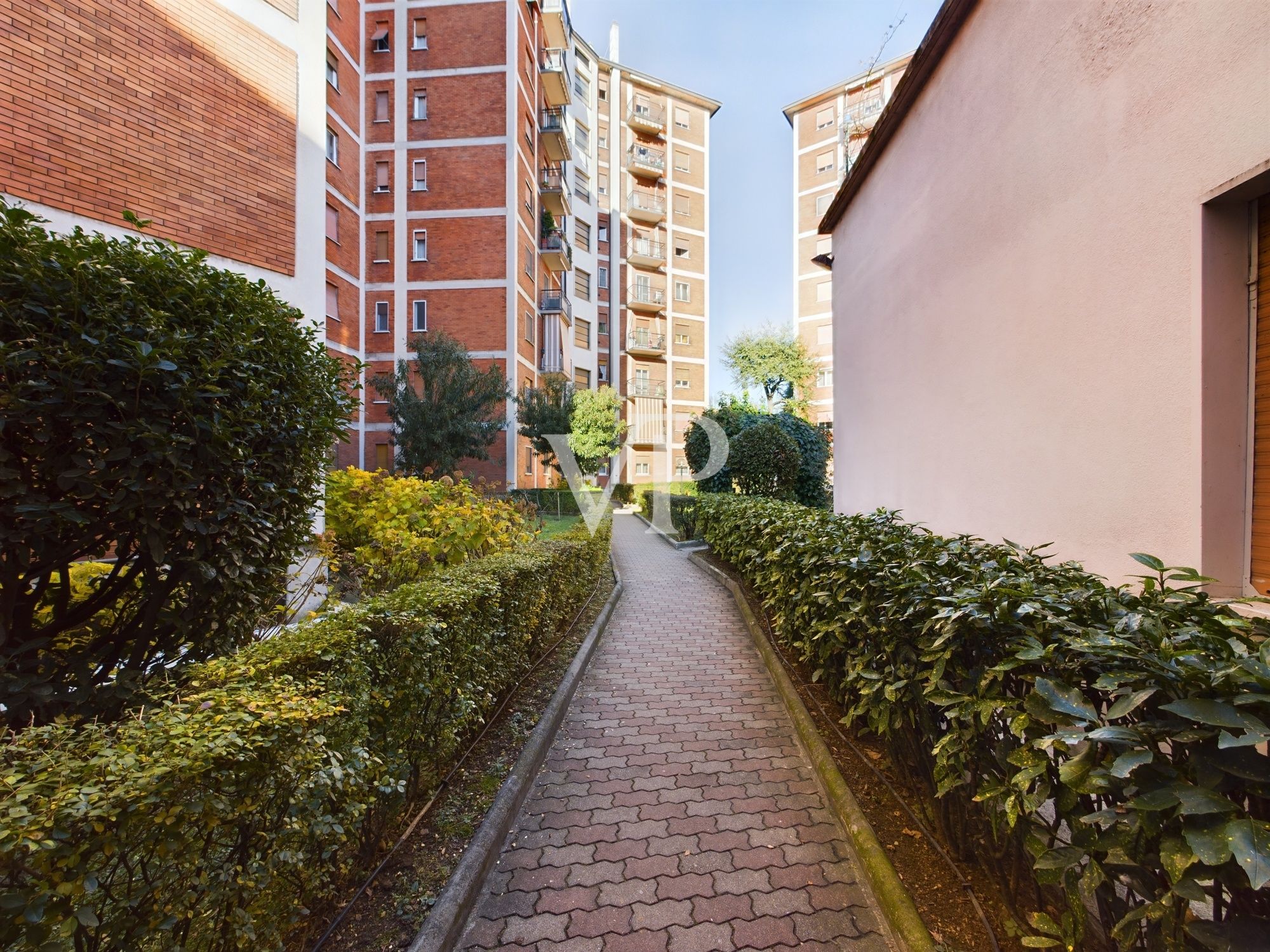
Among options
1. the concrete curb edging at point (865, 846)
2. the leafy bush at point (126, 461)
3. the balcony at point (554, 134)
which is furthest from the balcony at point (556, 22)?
the concrete curb edging at point (865, 846)

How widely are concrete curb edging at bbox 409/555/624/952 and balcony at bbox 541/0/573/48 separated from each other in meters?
32.2

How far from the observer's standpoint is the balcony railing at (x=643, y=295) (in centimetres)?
3581

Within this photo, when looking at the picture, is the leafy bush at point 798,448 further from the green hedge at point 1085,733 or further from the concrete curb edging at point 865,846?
the green hedge at point 1085,733

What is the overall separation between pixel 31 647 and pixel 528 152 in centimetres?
2655

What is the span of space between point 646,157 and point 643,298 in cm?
927

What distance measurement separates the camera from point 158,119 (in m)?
6.41

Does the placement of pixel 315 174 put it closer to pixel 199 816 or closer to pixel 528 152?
pixel 199 816

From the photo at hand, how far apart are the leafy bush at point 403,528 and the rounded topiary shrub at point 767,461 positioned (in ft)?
26.6

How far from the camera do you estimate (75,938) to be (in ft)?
4.27

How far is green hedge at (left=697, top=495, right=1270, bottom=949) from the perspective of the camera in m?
1.30

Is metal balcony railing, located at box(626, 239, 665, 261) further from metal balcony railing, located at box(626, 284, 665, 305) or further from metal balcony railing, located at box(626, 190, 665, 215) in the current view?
metal balcony railing, located at box(626, 284, 665, 305)

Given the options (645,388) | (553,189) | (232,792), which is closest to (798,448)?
(232,792)

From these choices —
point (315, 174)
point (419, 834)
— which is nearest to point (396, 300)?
point (315, 174)

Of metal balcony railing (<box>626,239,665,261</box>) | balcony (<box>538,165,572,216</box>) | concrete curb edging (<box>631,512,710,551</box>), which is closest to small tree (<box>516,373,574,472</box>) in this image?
concrete curb edging (<box>631,512,710,551</box>)
